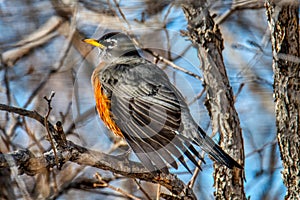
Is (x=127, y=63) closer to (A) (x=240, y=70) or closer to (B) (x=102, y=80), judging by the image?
(B) (x=102, y=80)

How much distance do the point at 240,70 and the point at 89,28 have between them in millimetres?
1469

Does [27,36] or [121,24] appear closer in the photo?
[121,24]

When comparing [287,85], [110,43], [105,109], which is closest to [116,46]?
[110,43]

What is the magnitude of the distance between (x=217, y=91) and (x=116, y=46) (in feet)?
3.06

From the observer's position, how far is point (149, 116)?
11.7 feet

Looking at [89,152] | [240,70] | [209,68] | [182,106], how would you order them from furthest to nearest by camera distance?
[240,70] → [209,68] → [182,106] → [89,152]

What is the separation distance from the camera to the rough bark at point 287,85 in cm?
374

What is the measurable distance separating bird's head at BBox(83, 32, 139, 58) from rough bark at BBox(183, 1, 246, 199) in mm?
567

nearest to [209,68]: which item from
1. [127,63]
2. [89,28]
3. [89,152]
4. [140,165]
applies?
[127,63]

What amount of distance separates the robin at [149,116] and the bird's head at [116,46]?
28 centimetres

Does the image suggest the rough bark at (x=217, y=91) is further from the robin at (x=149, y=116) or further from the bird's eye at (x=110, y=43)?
the bird's eye at (x=110, y=43)

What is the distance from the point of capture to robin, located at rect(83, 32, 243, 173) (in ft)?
11.1

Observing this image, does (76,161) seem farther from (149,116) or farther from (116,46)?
(116,46)

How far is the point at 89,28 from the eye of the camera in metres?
5.31
